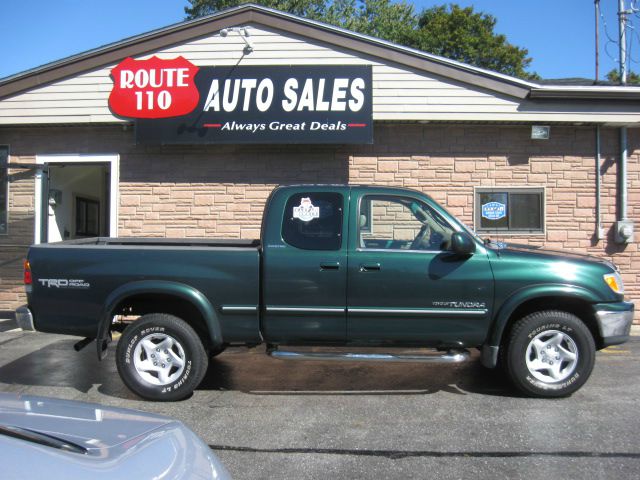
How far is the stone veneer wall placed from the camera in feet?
30.7

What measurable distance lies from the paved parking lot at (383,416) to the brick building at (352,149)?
2936mm

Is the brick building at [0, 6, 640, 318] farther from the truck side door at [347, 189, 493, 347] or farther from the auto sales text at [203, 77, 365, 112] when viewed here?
the truck side door at [347, 189, 493, 347]

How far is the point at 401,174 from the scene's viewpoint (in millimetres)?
9430

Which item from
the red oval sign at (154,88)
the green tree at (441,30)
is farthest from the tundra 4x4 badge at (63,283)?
the green tree at (441,30)

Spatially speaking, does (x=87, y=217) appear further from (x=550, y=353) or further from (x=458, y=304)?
(x=550, y=353)

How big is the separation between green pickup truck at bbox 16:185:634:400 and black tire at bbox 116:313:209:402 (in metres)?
0.01

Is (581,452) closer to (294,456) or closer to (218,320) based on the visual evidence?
(294,456)

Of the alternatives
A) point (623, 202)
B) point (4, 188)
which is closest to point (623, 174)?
point (623, 202)

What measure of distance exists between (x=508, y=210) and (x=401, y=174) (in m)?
1.88

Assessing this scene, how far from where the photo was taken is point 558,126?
9344mm

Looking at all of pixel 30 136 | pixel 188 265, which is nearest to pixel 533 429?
pixel 188 265

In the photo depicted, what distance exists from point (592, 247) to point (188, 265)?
22.9 ft

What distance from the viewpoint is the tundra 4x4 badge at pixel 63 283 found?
5.34m

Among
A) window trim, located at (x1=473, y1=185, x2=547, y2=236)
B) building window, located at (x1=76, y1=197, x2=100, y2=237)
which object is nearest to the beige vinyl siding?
window trim, located at (x1=473, y1=185, x2=547, y2=236)
